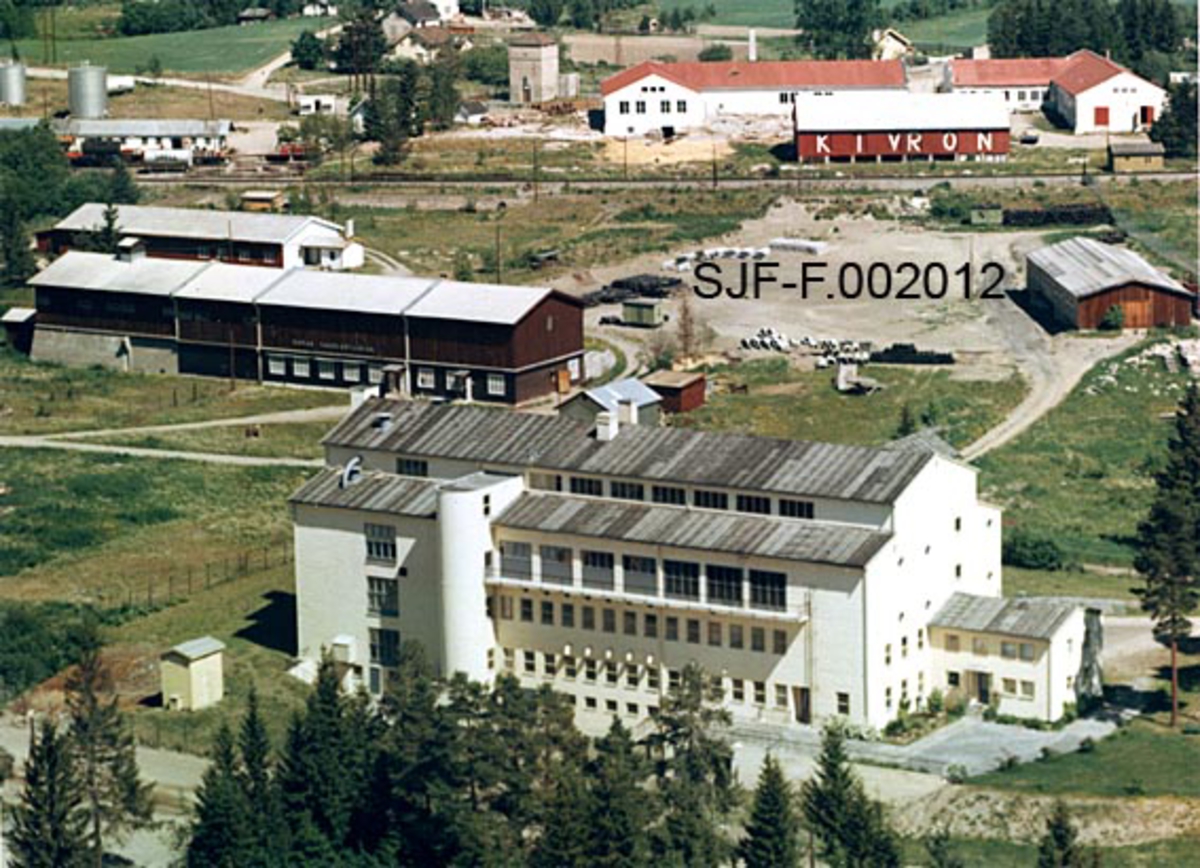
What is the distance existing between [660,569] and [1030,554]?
1598cm

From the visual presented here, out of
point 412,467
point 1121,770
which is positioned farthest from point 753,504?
point 1121,770

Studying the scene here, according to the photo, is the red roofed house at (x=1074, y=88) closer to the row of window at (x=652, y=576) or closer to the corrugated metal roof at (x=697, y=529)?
the corrugated metal roof at (x=697, y=529)

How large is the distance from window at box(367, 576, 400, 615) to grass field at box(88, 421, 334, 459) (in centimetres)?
2225

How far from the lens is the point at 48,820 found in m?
55.6

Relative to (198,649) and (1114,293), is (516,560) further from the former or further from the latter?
(1114,293)

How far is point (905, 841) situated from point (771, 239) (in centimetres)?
6533

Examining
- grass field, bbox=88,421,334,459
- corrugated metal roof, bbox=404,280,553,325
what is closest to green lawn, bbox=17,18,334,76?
corrugated metal roof, bbox=404,280,553,325

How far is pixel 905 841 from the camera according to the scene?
5831 cm

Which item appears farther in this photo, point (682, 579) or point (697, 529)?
point (697, 529)

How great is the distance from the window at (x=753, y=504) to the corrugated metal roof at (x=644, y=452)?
0.28 metres

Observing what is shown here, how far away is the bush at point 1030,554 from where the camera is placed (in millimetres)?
77750

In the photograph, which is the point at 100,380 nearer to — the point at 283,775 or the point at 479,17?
the point at 283,775

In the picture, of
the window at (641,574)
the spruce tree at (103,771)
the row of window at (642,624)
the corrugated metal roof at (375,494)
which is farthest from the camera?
the corrugated metal roof at (375,494)

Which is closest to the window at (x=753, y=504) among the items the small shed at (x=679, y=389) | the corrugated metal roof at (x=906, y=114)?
the small shed at (x=679, y=389)
